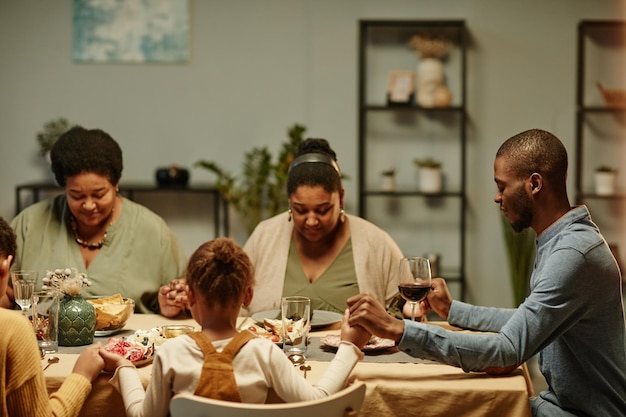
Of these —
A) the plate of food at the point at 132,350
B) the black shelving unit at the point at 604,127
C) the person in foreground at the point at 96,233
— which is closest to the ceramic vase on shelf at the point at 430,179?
the black shelving unit at the point at 604,127

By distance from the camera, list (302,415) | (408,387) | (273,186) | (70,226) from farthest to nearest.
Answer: (273,186)
(70,226)
(408,387)
(302,415)

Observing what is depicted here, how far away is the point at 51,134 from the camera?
211 inches

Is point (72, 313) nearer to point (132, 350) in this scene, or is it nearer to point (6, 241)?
point (132, 350)

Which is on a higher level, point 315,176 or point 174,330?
point 315,176

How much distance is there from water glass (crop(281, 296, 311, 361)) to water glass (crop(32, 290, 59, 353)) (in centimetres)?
65

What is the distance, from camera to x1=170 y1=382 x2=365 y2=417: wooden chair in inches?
68.1

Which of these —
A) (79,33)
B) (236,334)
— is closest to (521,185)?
(236,334)

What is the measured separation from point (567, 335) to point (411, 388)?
0.44 m

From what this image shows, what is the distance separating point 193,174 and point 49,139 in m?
0.92

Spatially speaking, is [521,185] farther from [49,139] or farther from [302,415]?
[49,139]

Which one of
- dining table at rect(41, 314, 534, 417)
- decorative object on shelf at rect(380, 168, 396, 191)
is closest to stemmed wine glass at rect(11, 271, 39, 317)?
dining table at rect(41, 314, 534, 417)

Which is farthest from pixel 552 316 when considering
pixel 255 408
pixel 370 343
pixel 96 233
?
pixel 96 233

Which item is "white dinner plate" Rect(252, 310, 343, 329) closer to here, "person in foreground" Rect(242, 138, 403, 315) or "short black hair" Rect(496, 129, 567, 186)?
→ "person in foreground" Rect(242, 138, 403, 315)

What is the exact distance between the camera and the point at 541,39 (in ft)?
17.6
